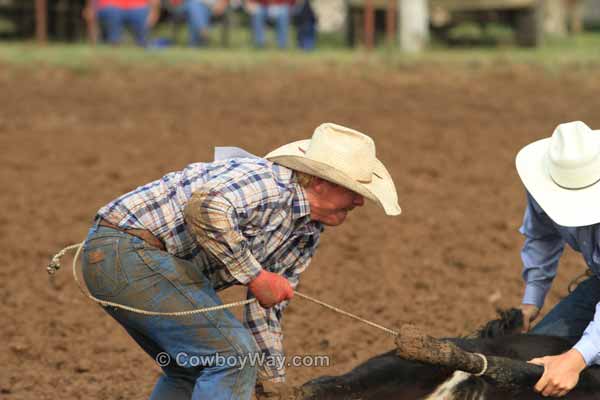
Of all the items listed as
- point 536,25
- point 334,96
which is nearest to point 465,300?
point 334,96

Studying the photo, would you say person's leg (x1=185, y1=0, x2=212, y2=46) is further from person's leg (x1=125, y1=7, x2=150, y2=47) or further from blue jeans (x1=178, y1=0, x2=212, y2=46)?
person's leg (x1=125, y1=7, x2=150, y2=47)

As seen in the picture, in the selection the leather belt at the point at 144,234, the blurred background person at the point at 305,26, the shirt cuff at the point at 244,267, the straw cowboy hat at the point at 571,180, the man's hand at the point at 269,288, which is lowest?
the man's hand at the point at 269,288

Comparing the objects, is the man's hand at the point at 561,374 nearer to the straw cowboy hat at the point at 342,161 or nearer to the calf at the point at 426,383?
the calf at the point at 426,383

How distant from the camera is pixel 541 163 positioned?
4.59 m

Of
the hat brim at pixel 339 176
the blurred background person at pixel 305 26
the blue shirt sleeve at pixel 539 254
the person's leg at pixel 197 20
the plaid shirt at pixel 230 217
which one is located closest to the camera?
the plaid shirt at pixel 230 217

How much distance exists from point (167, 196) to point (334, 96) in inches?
372

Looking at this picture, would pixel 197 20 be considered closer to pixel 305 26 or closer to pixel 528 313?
pixel 305 26

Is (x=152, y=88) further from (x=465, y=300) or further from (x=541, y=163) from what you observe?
(x=541, y=163)

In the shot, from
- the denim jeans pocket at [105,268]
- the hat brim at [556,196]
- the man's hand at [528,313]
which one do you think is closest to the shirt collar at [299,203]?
the denim jeans pocket at [105,268]

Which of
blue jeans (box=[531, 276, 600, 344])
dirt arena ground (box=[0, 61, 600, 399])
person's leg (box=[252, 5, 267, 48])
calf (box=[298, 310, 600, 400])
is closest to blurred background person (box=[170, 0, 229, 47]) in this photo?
person's leg (box=[252, 5, 267, 48])

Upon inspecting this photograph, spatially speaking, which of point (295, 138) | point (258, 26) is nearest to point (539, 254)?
point (295, 138)

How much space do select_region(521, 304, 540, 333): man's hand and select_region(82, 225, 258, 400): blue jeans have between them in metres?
1.51

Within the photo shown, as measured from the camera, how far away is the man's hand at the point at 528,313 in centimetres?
497

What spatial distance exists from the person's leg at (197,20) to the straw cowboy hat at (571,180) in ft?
45.2
